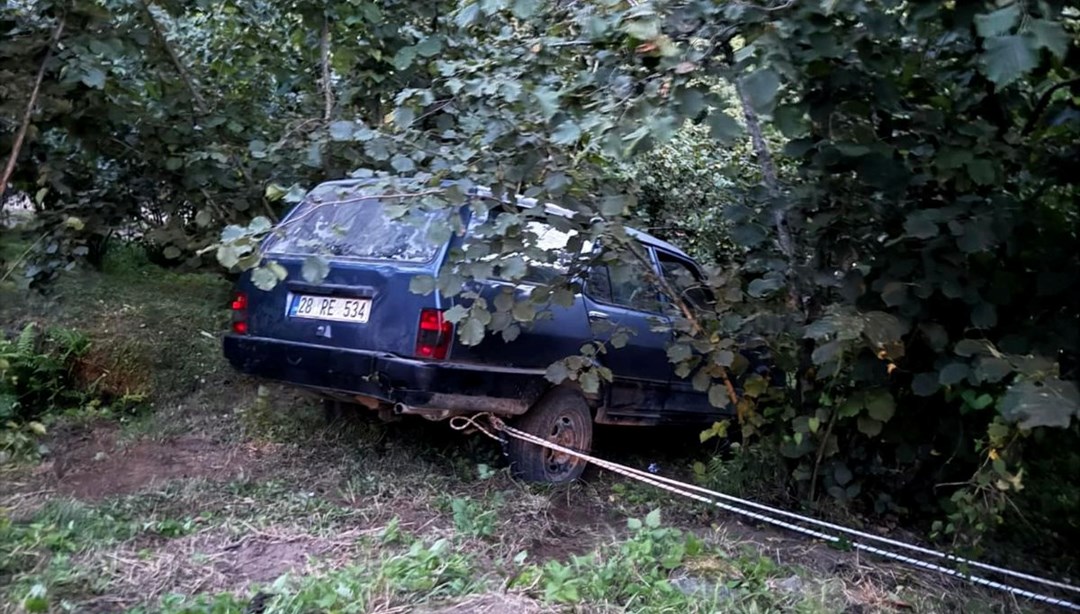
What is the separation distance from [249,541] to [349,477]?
1.12 m

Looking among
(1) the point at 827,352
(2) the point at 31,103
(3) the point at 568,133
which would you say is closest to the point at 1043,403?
(1) the point at 827,352

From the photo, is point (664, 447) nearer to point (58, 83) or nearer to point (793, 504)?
point (793, 504)

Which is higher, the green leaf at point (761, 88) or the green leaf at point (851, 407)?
the green leaf at point (761, 88)

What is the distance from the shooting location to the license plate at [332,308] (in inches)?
206

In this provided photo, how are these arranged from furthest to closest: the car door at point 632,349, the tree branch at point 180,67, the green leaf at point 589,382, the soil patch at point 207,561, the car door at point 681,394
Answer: the tree branch at point 180,67
the car door at point 681,394
the car door at point 632,349
the green leaf at point 589,382
the soil patch at point 207,561

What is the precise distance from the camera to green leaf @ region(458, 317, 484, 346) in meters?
4.61

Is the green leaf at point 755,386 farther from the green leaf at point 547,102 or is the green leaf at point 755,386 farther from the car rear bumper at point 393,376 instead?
the green leaf at point 547,102

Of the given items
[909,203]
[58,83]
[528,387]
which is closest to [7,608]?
[528,387]

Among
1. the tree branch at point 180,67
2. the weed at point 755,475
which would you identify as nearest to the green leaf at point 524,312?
the weed at point 755,475

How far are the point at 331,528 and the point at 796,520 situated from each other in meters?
2.56

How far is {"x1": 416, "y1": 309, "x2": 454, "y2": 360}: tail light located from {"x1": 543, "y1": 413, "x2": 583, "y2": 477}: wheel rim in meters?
1.09

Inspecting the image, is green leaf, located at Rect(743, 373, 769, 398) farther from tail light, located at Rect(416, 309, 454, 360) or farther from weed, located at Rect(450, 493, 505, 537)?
tail light, located at Rect(416, 309, 454, 360)

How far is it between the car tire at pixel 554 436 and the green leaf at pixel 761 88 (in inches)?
102

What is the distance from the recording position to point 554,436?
585cm
